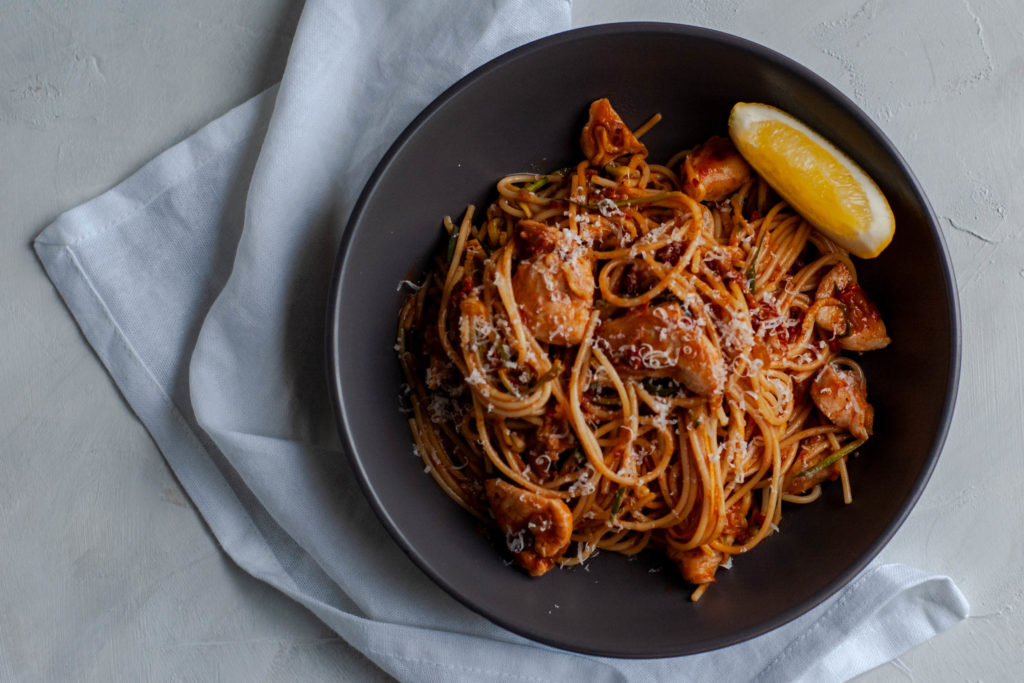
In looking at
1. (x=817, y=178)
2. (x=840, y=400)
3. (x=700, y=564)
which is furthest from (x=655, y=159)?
(x=700, y=564)

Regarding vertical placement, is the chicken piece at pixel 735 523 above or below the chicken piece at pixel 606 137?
below

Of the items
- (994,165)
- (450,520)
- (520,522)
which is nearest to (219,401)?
(450,520)

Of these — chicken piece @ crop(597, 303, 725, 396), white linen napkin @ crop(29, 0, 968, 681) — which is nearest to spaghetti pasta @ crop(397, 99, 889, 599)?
chicken piece @ crop(597, 303, 725, 396)

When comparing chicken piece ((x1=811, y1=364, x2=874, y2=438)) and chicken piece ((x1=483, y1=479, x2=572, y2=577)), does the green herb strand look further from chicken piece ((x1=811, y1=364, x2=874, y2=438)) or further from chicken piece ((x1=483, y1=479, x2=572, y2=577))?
chicken piece ((x1=483, y1=479, x2=572, y2=577))

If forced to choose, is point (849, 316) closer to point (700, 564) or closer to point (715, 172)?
point (715, 172)

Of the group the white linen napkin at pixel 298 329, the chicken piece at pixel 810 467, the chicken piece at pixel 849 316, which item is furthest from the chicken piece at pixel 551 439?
the chicken piece at pixel 849 316

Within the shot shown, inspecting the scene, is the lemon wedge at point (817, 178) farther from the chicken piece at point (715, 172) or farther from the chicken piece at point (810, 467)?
the chicken piece at point (810, 467)

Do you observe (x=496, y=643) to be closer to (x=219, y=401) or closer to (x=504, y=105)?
(x=219, y=401)
